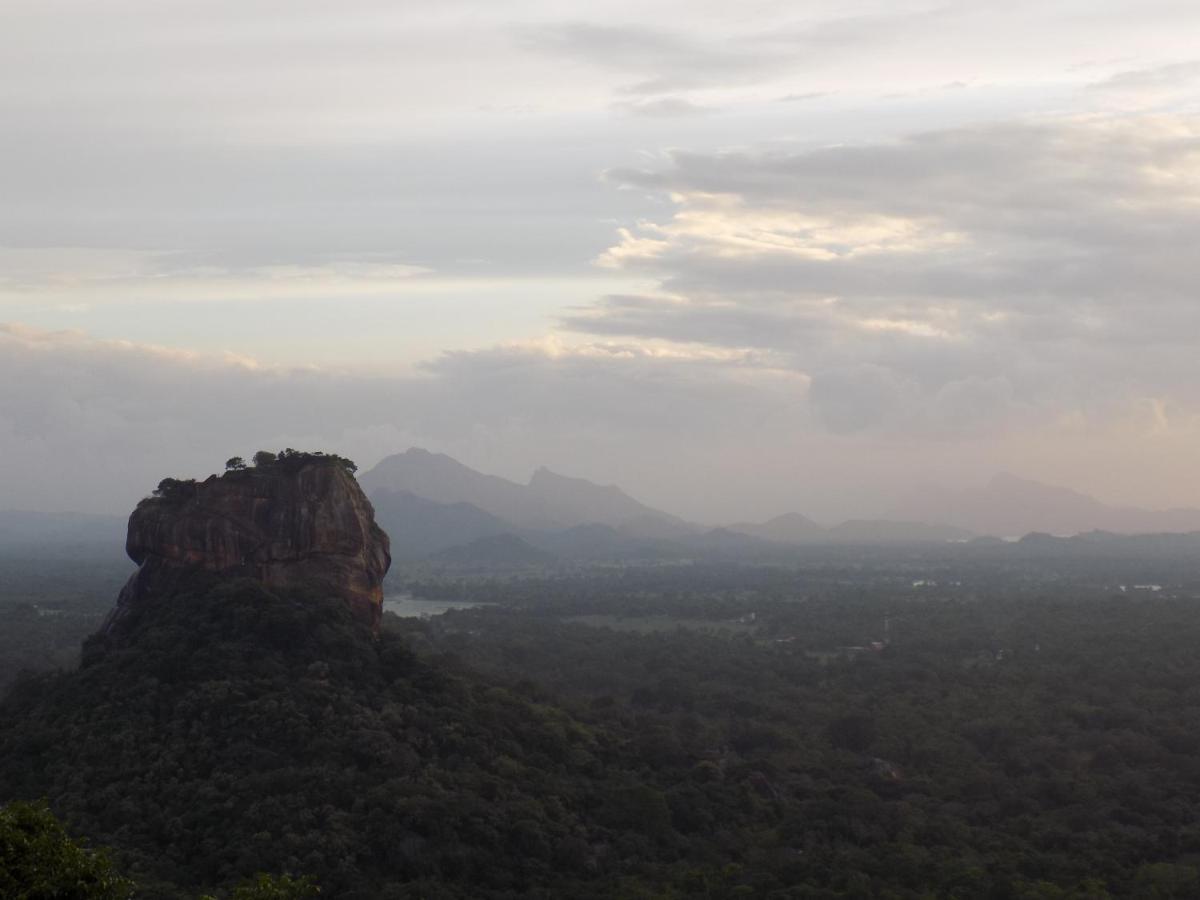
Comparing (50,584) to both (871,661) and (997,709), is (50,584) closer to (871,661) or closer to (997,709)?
(871,661)

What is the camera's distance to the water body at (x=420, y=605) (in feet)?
472

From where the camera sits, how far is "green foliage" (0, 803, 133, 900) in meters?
22.5

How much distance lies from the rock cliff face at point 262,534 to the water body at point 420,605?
7632 centimetres

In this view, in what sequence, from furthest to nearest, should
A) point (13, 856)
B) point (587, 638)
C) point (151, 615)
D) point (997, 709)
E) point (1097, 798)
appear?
point (587, 638), point (997, 709), point (151, 615), point (1097, 798), point (13, 856)

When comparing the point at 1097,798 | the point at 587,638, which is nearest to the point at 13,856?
the point at 1097,798

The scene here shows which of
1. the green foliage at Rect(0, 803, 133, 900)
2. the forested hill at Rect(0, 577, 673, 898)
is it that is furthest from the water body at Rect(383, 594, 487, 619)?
the green foliage at Rect(0, 803, 133, 900)

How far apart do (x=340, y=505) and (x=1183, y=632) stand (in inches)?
2718

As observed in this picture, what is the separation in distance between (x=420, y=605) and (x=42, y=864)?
134116mm

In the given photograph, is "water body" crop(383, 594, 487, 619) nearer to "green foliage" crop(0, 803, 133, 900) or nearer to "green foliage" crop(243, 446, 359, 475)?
"green foliage" crop(243, 446, 359, 475)

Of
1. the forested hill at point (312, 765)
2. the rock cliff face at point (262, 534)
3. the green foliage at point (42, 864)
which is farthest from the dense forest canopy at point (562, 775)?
the green foliage at point (42, 864)

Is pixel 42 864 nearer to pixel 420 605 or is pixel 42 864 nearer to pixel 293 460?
pixel 293 460

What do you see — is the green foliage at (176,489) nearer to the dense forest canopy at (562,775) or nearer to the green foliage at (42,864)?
the dense forest canopy at (562,775)

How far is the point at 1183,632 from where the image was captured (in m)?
95.1

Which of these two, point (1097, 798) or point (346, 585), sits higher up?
point (346, 585)
